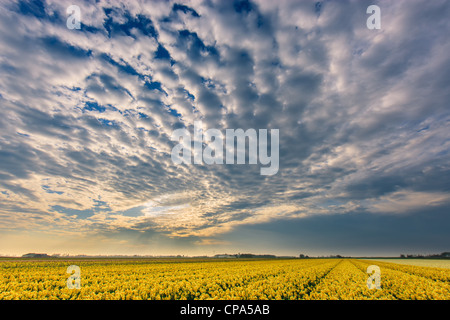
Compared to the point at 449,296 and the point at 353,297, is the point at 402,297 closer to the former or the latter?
the point at 449,296

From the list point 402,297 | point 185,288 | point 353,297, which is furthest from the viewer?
point 185,288
